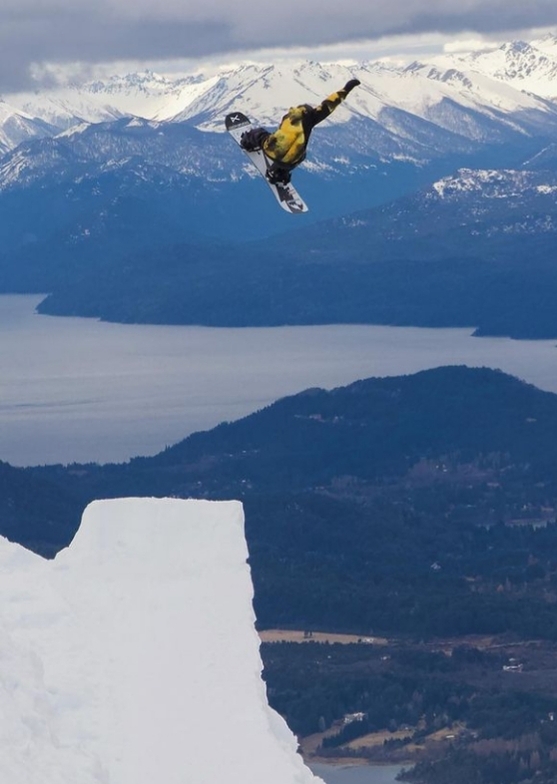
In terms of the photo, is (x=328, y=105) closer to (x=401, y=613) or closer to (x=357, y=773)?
(x=357, y=773)

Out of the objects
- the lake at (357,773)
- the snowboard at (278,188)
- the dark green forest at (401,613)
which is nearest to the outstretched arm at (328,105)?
the snowboard at (278,188)

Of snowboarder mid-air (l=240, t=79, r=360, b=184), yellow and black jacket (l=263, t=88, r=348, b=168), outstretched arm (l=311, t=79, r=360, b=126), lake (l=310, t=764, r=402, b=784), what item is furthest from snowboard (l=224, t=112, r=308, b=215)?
lake (l=310, t=764, r=402, b=784)

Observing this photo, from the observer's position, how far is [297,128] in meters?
16.6

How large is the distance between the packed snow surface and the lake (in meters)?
68.2

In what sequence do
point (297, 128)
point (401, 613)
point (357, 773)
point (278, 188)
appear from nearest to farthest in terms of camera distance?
point (297, 128)
point (278, 188)
point (357, 773)
point (401, 613)

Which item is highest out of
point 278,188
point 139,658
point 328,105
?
point 328,105

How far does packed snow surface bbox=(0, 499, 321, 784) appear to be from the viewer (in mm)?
15859

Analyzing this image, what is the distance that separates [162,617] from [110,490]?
580 ft

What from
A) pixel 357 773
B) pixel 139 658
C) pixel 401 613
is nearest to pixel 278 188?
pixel 139 658

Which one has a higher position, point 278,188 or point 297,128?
point 297,128

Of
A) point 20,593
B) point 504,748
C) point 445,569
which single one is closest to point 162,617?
point 20,593

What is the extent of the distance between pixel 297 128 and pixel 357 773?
256ft

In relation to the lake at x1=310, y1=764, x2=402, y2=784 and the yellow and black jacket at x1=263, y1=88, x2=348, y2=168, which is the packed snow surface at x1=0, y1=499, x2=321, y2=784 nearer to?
the yellow and black jacket at x1=263, y1=88, x2=348, y2=168

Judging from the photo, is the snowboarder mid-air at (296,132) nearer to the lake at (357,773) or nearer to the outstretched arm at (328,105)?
the outstretched arm at (328,105)
